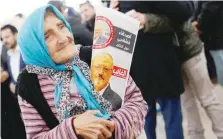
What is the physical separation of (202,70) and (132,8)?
0.47 metres

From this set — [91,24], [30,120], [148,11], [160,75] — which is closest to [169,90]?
[160,75]

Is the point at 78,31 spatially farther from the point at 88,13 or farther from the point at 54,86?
the point at 54,86

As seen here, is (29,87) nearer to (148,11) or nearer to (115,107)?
(115,107)

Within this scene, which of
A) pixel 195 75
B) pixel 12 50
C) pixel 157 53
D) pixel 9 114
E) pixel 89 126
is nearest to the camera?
pixel 89 126

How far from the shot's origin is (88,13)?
1.67 metres

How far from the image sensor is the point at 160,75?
5.06 ft

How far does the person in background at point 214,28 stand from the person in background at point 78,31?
0.51 metres

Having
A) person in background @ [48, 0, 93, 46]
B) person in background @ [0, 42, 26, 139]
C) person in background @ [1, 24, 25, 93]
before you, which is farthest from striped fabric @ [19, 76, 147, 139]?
person in background @ [1, 24, 25, 93]

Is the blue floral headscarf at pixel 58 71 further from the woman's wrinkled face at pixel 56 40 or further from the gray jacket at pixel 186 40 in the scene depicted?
the gray jacket at pixel 186 40

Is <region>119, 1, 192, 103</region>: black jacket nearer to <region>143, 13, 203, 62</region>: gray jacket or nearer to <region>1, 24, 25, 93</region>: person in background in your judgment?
<region>143, 13, 203, 62</region>: gray jacket

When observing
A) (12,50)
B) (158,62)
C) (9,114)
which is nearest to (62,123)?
(158,62)

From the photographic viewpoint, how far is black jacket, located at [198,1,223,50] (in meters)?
1.48

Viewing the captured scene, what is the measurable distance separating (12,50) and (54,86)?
169 centimetres

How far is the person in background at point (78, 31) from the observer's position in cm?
155
